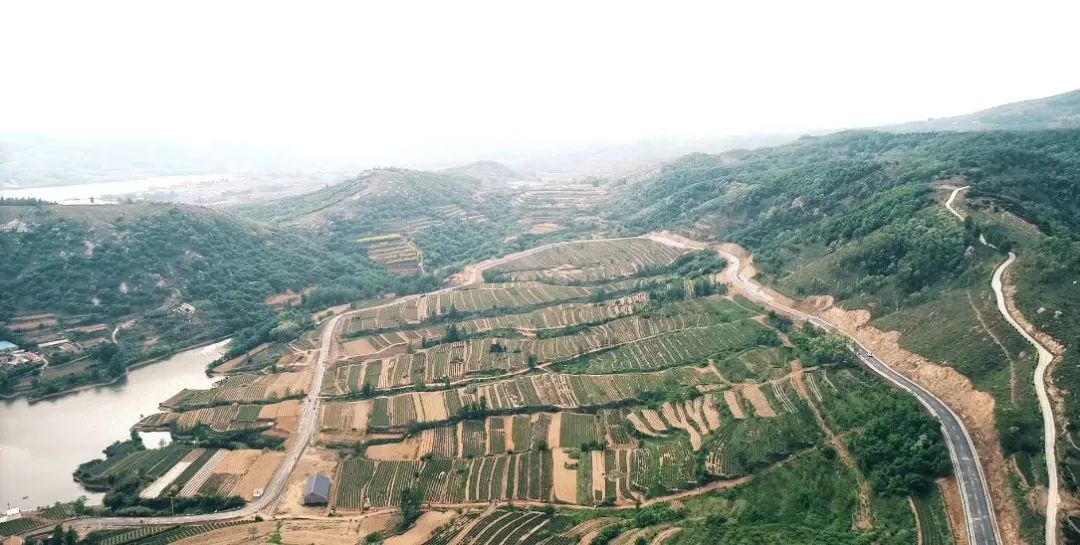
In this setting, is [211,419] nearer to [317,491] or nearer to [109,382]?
[317,491]

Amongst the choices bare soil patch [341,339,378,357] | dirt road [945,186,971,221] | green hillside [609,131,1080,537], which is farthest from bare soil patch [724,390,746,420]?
bare soil patch [341,339,378,357]

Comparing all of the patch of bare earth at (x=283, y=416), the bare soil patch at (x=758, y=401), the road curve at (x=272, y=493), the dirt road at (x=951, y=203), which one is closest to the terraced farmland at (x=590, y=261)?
the dirt road at (x=951, y=203)

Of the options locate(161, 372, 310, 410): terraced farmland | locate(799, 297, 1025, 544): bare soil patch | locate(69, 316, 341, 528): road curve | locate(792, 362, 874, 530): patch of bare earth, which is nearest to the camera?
locate(799, 297, 1025, 544): bare soil patch

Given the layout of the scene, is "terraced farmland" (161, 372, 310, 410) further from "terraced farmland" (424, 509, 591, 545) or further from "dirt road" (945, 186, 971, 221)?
"dirt road" (945, 186, 971, 221)

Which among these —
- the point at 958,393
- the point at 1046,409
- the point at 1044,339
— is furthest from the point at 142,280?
the point at 1044,339

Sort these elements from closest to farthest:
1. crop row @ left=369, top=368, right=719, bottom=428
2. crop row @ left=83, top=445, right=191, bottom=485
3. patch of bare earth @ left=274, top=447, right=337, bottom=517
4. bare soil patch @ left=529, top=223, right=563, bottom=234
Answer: patch of bare earth @ left=274, top=447, right=337, bottom=517, crop row @ left=83, top=445, right=191, bottom=485, crop row @ left=369, top=368, right=719, bottom=428, bare soil patch @ left=529, top=223, right=563, bottom=234

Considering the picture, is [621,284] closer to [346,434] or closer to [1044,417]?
[346,434]
